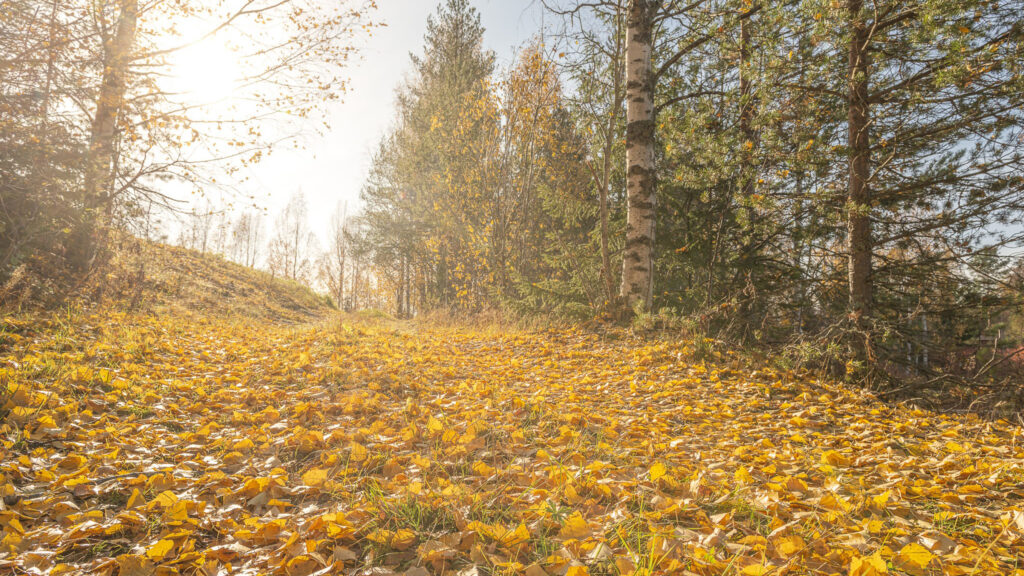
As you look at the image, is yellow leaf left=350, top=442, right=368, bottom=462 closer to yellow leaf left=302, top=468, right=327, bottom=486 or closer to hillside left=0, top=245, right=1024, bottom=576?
hillside left=0, top=245, right=1024, bottom=576

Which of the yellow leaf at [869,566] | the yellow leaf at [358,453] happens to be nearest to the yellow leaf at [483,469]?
the yellow leaf at [358,453]

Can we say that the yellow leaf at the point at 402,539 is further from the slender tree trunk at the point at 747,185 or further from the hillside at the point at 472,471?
Answer: the slender tree trunk at the point at 747,185

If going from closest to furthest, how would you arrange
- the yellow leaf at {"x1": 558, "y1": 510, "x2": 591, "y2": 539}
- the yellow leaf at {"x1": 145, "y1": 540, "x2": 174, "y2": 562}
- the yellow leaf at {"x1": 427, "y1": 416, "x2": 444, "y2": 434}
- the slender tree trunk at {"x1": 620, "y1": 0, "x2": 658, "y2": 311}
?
→ the yellow leaf at {"x1": 145, "y1": 540, "x2": 174, "y2": 562} < the yellow leaf at {"x1": 558, "y1": 510, "x2": 591, "y2": 539} < the yellow leaf at {"x1": 427, "y1": 416, "x2": 444, "y2": 434} < the slender tree trunk at {"x1": 620, "y1": 0, "x2": 658, "y2": 311}

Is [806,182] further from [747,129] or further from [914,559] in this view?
[914,559]

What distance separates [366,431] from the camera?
9.47ft

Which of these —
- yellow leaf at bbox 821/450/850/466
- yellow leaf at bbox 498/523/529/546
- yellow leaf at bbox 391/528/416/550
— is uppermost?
yellow leaf at bbox 821/450/850/466

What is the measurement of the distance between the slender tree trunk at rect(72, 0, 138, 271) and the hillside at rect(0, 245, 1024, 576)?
8.49 feet

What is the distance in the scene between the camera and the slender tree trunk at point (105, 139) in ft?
20.0

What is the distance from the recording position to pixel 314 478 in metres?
2.27

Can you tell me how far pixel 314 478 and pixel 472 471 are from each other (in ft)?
2.66

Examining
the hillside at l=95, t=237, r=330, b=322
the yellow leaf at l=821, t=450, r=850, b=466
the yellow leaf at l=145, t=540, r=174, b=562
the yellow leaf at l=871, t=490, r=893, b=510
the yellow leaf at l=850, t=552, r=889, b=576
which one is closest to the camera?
the yellow leaf at l=850, t=552, r=889, b=576

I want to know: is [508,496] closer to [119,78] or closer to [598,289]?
[598,289]

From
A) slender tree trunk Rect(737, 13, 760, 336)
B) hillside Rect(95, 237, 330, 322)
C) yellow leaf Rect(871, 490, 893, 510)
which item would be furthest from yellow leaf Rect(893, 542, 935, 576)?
hillside Rect(95, 237, 330, 322)

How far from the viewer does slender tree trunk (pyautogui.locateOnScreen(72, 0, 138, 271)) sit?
20.0 feet
